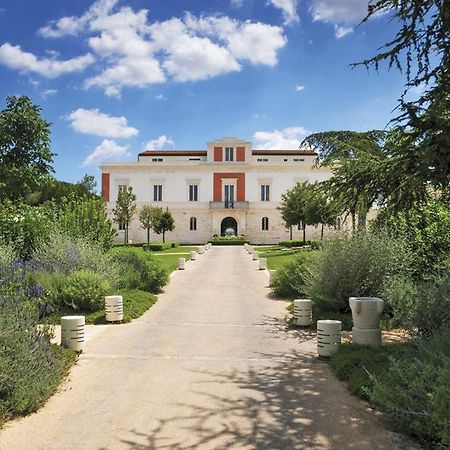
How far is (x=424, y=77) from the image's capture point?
6.52 meters

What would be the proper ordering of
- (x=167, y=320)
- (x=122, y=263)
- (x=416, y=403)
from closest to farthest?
(x=416, y=403) → (x=167, y=320) → (x=122, y=263)

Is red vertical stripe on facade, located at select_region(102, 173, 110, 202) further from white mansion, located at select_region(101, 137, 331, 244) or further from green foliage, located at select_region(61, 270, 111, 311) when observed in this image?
green foliage, located at select_region(61, 270, 111, 311)

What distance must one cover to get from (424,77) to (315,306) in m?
5.67

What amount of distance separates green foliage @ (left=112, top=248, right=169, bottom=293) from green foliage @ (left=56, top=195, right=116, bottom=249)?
1.58m

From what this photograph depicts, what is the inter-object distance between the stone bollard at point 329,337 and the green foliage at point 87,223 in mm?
10792

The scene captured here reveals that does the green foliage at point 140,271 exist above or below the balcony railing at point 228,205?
below

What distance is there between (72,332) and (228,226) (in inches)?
2204

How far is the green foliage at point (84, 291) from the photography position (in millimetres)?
10828

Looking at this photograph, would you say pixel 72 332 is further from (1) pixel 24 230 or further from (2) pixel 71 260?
(1) pixel 24 230

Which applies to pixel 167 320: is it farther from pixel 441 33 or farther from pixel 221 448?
pixel 441 33

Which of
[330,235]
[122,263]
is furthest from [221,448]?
[122,263]

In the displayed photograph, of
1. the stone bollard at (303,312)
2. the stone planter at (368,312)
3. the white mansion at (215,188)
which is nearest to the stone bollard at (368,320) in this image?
the stone planter at (368,312)

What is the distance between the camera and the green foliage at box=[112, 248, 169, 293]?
1397 centimetres

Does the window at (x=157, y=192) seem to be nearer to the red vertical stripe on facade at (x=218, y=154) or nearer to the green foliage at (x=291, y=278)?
the red vertical stripe on facade at (x=218, y=154)
